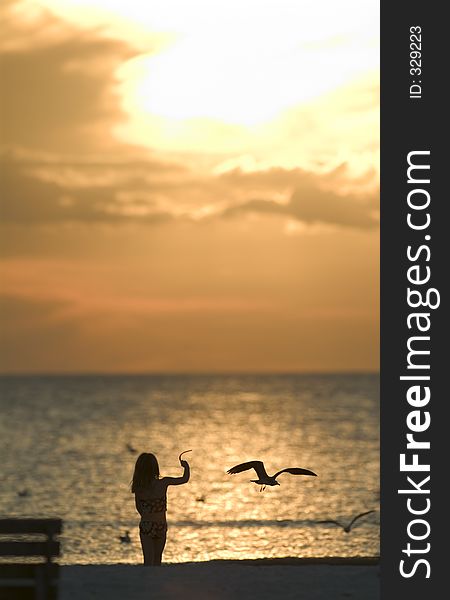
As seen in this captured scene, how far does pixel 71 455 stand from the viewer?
9181cm

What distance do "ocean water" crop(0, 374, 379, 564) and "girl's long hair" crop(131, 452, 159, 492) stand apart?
19.5m

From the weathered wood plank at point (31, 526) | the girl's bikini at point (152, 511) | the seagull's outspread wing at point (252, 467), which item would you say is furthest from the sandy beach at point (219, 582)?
the seagull's outspread wing at point (252, 467)

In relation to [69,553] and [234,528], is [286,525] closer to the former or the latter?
[234,528]

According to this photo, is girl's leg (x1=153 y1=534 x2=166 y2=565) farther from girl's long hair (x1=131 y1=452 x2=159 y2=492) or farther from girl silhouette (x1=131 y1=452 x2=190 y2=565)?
girl's long hair (x1=131 y1=452 x2=159 y2=492)

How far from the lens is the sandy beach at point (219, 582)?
13062 mm

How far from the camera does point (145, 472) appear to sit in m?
14.5

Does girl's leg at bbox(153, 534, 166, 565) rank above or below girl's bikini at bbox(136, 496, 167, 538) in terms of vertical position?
below

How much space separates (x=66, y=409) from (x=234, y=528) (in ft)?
415

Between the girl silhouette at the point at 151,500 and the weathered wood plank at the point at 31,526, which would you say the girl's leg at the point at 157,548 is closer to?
the girl silhouette at the point at 151,500

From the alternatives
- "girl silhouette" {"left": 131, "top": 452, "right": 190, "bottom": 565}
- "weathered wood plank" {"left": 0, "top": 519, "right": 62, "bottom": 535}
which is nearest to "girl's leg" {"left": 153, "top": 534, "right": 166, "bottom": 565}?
"girl silhouette" {"left": 131, "top": 452, "right": 190, "bottom": 565}

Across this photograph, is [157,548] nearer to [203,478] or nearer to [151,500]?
[151,500]

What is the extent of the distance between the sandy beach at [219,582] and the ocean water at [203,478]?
1976 cm

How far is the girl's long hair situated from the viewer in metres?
14.4

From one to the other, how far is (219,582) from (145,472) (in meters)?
1.76
